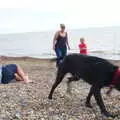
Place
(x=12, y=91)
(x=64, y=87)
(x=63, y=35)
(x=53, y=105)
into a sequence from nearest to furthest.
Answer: (x=53, y=105)
(x=12, y=91)
(x=64, y=87)
(x=63, y=35)

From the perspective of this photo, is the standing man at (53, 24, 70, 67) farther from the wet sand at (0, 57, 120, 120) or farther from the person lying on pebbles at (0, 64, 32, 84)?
the wet sand at (0, 57, 120, 120)

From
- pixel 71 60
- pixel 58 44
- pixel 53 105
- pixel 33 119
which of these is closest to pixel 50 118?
pixel 33 119

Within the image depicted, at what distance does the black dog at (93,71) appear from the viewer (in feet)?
27.6

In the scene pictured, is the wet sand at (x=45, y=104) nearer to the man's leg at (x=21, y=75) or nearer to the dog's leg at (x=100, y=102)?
the dog's leg at (x=100, y=102)

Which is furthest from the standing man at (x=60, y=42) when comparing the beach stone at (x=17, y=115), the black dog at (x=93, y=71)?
the beach stone at (x=17, y=115)

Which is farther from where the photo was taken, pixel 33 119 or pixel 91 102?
pixel 91 102

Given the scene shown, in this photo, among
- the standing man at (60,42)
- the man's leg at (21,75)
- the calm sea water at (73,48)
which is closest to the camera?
the man's leg at (21,75)

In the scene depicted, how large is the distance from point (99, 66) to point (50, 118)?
58.1 inches

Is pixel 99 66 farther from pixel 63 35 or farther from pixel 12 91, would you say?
pixel 63 35

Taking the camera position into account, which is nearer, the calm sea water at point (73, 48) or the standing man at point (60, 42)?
the standing man at point (60, 42)

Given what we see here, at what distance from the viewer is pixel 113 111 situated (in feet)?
28.8

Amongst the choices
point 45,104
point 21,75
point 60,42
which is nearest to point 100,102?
point 45,104

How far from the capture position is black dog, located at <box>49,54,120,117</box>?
842 cm

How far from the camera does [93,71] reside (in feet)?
28.4
